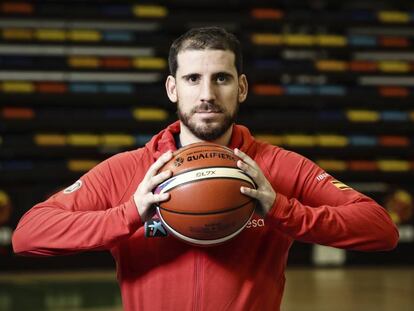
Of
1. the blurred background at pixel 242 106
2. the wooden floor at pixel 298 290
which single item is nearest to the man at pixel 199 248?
the wooden floor at pixel 298 290

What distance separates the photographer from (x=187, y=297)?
2006mm

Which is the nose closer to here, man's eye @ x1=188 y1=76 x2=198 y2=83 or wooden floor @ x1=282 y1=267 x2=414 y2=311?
man's eye @ x1=188 y1=76 x2=198 y2=83

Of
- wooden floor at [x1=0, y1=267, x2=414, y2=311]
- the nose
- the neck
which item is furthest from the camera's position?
wooden floor at [x1=0, y1=267, x2=414, y2=311]

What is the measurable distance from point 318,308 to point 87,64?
3.37 metres

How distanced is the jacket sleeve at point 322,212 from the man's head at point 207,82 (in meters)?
0.25

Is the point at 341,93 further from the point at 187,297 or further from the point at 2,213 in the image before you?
the point at 187,297

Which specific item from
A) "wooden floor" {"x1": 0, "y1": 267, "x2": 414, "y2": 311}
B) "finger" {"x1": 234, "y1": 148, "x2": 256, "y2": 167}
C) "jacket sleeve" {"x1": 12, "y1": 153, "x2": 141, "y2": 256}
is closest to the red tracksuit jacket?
"jacket sleeve" {"x1": 12, "y1": 153, "x2": 141, "y2": 256}

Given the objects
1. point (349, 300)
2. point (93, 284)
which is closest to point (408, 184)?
point (349, 300)

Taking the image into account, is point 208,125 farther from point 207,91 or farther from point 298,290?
point 298,290

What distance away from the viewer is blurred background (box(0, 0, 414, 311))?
6465mm

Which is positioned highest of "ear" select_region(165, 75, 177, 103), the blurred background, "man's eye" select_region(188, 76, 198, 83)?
"man's eye" select_region(188, 76, 198, 83)

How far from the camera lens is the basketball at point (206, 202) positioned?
1.91 metres

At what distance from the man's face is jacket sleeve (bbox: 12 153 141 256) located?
271mm

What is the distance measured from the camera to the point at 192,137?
2162 millimetres
